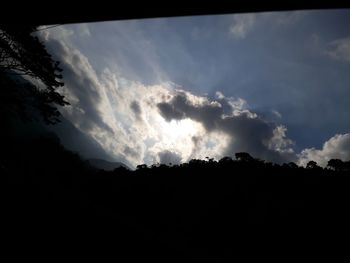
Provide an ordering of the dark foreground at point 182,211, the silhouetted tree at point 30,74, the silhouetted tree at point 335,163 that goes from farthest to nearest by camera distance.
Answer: the silhouetted tree at point 335,163
the silhouetted tree at point 30,74
the dark foreground at point 182,211

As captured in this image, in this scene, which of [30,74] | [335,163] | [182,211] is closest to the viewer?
[30,74]

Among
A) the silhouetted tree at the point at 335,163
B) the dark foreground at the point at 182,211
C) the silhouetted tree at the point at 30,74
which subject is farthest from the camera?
the silhouetted tree at the point at 335,163

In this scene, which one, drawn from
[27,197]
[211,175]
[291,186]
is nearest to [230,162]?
[211,175]

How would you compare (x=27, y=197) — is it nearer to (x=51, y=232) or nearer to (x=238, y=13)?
(x=51, y=232)

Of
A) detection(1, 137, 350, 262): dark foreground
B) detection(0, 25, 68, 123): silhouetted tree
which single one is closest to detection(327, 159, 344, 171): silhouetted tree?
detection(1, 137, 350, 262): dark foreground

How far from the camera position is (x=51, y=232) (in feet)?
8.73

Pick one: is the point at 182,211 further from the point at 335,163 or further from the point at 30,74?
the point at 335,163

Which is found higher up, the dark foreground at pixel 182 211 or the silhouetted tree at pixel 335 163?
the silhouetted tree at pixel 335 163

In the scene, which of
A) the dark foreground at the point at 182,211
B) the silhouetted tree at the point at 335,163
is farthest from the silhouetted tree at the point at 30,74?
the silhouetted tree at the point at 335,163

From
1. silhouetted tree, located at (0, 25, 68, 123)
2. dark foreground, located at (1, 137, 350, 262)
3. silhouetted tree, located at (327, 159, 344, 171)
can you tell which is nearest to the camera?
dark foreground, located at (1, 137, 350, 262)

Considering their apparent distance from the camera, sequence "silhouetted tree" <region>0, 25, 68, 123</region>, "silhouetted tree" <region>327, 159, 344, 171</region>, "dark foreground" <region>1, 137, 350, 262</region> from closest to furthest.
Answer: "dark foreground" <region>1, 137, 350, 262</region>
"silhouetted tree" <region>0, 25, 68, 123</region>
"silhouetted tree" <region>327, 159, 344, 171</region>

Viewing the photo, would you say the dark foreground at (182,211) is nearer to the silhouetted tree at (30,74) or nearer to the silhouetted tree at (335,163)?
the silhouetted tree at (30,74)

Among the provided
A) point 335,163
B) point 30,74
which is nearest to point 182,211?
point 30,74

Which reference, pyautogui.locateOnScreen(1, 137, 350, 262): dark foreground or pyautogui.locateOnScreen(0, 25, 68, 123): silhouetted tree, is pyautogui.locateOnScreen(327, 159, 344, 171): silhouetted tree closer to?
pyautogui.locateOnScreen(1, 137, 350, 262): dark foreground
